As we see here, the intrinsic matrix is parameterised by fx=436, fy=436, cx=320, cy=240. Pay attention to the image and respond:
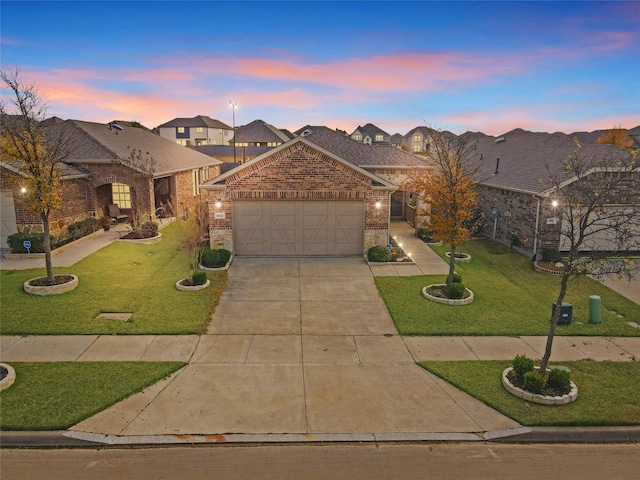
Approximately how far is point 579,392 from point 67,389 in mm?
9766

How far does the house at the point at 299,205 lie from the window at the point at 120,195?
1019cm

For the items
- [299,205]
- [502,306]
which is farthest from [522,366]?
[299,205]

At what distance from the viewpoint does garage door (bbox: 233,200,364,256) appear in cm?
1786

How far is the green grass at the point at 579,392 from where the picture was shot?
7590 mm

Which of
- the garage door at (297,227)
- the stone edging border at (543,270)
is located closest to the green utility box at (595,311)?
the stone edging border at (543,270)

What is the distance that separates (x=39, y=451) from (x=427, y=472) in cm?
592

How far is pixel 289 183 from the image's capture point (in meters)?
17.5

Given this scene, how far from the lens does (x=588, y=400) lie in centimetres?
814

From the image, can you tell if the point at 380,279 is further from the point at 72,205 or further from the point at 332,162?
the point at 72,205

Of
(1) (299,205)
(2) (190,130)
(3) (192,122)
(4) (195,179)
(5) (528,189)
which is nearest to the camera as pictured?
(1) (299,205)

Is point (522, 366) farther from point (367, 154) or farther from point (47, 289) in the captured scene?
point (367, 154)

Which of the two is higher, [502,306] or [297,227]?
[297,227]

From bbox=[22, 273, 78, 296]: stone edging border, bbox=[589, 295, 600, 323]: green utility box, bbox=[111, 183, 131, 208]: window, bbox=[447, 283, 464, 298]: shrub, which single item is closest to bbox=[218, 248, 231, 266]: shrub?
bbox=[22, 273, 78, 296]: stone edging border

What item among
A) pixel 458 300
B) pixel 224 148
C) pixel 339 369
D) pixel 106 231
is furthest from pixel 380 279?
pixel 224 148
